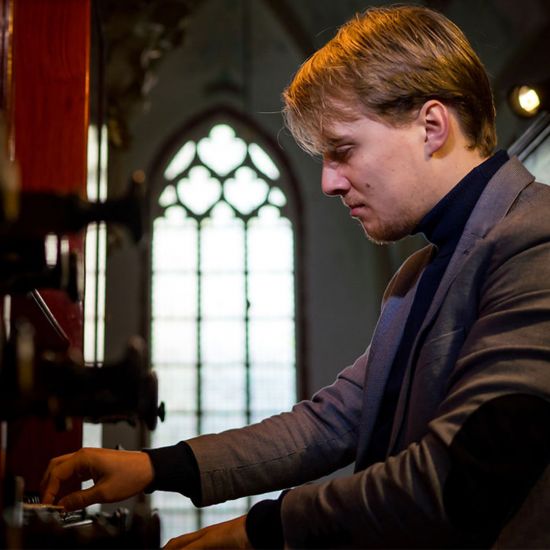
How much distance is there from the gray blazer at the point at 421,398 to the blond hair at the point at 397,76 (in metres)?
0.23

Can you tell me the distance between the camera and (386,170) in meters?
2.09

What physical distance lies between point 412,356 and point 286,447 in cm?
45

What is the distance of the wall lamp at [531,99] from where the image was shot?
5.07 meters

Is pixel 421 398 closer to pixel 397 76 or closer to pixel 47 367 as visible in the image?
pixel 397 76

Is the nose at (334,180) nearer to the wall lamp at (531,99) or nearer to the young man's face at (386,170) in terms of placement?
the young man's face at (386,170)

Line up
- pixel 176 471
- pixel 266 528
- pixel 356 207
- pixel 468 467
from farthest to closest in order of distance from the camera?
pixel 356 207 → pixel 176 471 → pixel 266 528 → pixel 468 467

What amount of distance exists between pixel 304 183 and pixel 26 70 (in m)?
8.14

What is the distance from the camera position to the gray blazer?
1534 mm

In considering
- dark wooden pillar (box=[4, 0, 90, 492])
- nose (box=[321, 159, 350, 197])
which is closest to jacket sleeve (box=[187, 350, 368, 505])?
nose (box=[321, 159, 350, 197])

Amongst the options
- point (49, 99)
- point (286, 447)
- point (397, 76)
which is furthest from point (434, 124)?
point (49, 99)

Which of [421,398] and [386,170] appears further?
[386,170]

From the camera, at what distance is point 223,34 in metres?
10.9

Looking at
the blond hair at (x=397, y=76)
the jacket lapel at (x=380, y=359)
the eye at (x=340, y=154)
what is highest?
the blond hair at (x=397, y=76)

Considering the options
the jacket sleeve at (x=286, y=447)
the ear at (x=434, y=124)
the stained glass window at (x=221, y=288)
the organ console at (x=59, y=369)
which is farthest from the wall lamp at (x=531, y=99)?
the stained glass window at (x=221, y=288)
